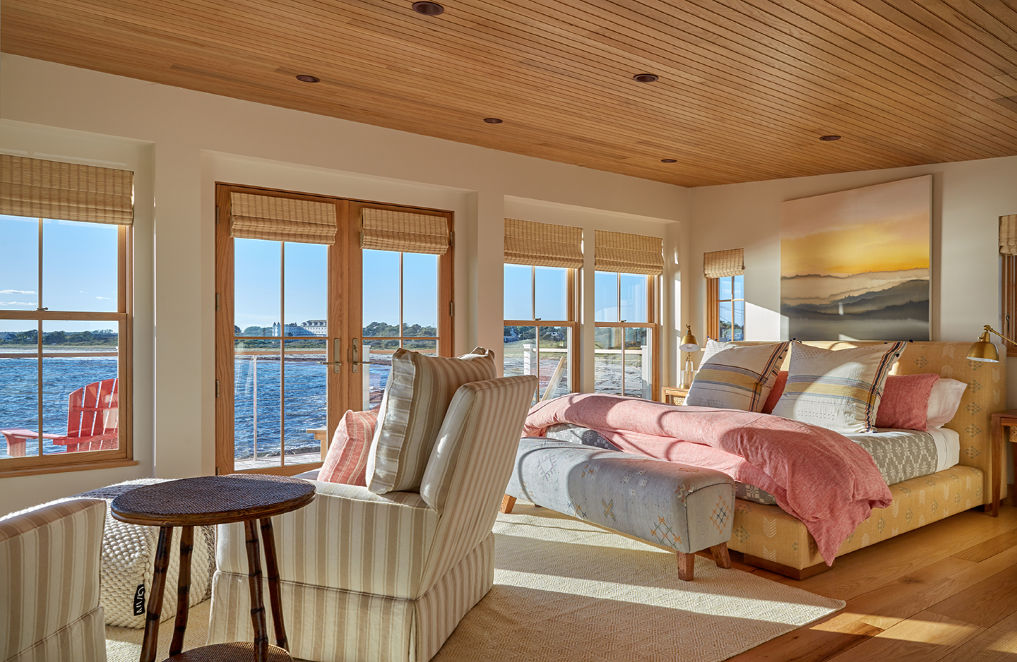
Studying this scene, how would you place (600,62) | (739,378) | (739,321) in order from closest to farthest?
(600,62) → (739,378) → (739,321)

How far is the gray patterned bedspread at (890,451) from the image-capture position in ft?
11.2

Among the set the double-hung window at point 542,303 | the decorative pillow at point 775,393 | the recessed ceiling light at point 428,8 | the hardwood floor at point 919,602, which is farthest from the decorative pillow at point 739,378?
the recessed ceiling light at point 428,8

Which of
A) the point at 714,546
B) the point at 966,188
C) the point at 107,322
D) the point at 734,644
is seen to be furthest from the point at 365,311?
the point at 966,188

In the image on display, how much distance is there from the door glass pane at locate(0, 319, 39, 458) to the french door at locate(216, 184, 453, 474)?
952 mm

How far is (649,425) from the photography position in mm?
3912

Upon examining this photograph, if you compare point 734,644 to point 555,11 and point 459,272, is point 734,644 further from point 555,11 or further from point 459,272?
point 459,272

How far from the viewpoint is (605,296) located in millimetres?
6457

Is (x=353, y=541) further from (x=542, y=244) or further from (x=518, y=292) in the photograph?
(x=542, y=244)

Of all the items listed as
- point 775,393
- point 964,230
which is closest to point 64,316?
point 775,393

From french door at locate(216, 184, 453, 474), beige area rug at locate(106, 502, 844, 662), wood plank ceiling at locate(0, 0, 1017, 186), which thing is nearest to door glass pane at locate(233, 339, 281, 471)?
french door at locate(216, 184, 453, 474)

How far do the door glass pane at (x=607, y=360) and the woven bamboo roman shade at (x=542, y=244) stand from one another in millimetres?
713

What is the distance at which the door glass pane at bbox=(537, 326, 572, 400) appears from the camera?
19.8ft

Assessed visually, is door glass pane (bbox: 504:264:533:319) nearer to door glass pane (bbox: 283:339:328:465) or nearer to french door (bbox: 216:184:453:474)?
french door (bbox: 216:184:453:474)

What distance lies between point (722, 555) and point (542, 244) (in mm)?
3204
